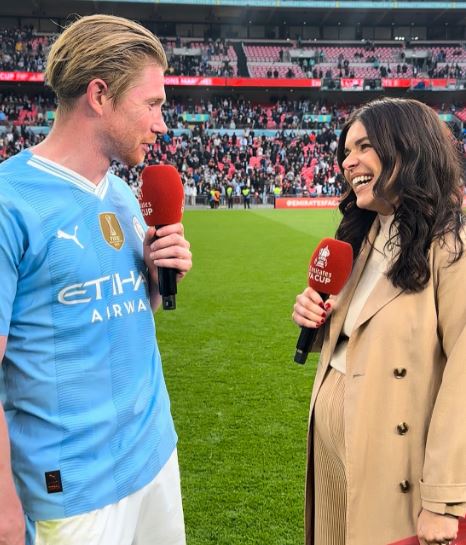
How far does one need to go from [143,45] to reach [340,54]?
49623 millimetres

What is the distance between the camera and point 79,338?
5.59ft

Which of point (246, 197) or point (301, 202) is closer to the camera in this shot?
point (301, 202)

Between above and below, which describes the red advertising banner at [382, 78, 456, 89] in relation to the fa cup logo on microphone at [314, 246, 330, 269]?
above

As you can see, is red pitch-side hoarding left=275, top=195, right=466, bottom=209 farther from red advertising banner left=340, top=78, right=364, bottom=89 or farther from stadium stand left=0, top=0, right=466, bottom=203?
red advertising banner left=340, top=78, right=364, bottom=89

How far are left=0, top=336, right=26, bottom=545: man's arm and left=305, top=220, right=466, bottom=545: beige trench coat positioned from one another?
1023 millimetres

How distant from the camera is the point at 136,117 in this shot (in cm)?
179

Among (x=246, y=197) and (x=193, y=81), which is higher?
(x=193, y=81)

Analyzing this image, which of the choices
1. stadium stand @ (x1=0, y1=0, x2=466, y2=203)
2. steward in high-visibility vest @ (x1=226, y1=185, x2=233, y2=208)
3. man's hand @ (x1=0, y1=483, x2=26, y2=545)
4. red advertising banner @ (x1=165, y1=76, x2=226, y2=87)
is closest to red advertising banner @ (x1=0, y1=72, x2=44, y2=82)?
stadium stand @ (x1=0, y1=0, x2=466, y2=203)

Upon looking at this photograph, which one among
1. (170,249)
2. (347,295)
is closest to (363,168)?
(347,295)

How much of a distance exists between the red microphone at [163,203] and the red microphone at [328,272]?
50cm

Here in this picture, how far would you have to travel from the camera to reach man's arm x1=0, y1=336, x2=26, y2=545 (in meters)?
1.50

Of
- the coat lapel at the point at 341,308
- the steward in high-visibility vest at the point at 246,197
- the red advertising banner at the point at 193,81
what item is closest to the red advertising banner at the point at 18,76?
the red advertising banner at the point at 193,81

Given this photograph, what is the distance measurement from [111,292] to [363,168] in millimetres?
939

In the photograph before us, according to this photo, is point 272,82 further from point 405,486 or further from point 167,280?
point 405,486
